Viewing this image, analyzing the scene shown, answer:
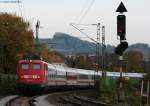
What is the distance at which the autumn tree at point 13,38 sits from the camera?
3425 inches

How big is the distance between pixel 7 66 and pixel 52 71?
102ft

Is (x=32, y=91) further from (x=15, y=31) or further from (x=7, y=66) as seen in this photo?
(x=15, y=31)

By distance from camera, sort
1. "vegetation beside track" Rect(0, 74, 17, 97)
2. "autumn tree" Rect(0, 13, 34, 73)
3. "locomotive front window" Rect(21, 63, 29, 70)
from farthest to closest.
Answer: "autumn tree" Rect(0, 13, 34, 73) → "vegetation beside track" Rect(0, 74, 17, 97) → "locomotive front window" Rect(21, 63, 29, 70)

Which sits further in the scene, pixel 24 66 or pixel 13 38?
pixel 13 38

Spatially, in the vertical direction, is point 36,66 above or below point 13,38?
below

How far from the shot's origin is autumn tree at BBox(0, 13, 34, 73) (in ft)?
285

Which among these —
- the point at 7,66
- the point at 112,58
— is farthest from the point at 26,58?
the point at 112,58

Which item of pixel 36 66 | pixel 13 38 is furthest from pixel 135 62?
pixel 36 66

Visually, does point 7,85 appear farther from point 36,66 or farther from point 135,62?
point 135,62

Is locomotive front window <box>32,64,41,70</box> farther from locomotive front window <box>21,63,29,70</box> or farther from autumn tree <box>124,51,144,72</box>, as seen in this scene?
autumn tree <box>124,51,144,72</box>

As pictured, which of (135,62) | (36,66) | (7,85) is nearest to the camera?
(36,66)

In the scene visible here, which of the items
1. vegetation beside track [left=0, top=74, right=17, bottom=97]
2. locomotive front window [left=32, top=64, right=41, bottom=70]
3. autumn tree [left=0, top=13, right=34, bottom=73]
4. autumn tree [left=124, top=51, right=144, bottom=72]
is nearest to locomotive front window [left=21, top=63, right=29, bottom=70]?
locomotive front window [left=32, top=64, right=41, bottom=70]

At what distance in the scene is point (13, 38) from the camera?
91.3 meters

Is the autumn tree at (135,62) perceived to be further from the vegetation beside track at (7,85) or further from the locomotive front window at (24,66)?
the locomotive front window at (24,66)
